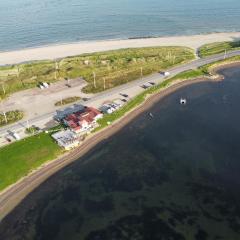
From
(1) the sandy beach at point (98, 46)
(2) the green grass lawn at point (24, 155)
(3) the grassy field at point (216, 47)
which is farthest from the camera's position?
(1) the sandy beach at point (98, 46)

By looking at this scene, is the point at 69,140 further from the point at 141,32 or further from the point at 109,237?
the point at 141,32

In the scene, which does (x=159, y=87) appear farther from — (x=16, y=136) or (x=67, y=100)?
(x=16, y=136)

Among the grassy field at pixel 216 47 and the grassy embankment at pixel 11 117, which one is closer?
the grassy embankment at pixel 11 117

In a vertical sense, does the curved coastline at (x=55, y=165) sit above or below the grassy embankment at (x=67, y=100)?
below

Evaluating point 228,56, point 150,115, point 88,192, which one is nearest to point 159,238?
point 88,192

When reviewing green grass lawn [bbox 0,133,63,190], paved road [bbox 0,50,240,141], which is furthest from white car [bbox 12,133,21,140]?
paved road [bbox 0,50,240,141]

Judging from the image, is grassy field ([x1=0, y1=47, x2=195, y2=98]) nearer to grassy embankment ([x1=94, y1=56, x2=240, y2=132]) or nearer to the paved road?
the paved road

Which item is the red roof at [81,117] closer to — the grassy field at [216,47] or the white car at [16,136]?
the white car at [16,136]

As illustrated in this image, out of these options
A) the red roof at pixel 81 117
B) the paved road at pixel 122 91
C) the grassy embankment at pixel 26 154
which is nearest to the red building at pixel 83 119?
the red roof at pixel 81 117
